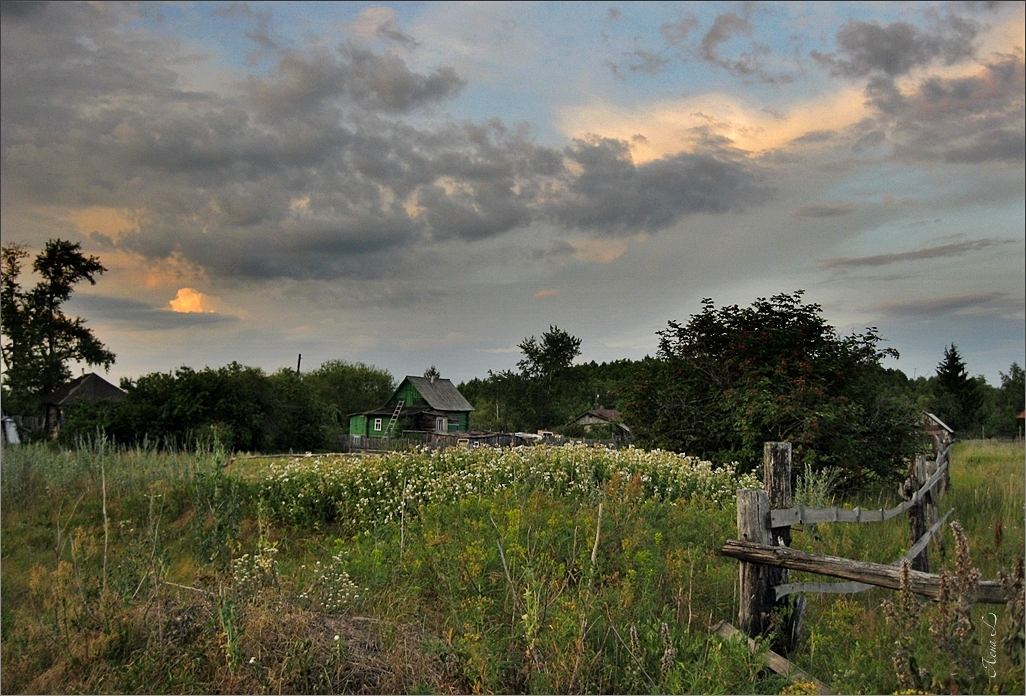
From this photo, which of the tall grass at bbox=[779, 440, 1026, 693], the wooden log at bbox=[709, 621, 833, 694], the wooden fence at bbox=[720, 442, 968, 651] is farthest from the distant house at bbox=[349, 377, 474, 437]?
the wooden log at bbox=[709, 621, 833, 694]

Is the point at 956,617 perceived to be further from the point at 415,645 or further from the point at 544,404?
the point at 544,404

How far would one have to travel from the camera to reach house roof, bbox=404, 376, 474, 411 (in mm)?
48375

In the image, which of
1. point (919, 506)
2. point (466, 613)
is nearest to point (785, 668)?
point (466, 613)

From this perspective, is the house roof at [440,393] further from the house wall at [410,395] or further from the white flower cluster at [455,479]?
the white flower cluster at [455,479]

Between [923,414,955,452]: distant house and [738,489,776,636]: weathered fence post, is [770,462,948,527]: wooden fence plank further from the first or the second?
[923,414,955,452]: distant house

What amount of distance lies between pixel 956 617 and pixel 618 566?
3.42 metres

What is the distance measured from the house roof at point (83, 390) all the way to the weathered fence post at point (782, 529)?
119 ft

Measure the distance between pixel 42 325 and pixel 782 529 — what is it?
134 feet

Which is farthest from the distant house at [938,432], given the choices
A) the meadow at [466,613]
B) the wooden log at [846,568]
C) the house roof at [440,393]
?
the house roof at [440,393]

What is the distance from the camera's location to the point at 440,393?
164 ft

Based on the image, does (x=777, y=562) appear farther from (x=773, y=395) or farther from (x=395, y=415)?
(x=395, y=415)

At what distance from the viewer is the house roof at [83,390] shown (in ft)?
116

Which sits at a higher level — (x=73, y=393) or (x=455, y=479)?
(x=73, y=393)

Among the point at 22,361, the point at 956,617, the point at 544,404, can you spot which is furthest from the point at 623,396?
the point at 22,361
